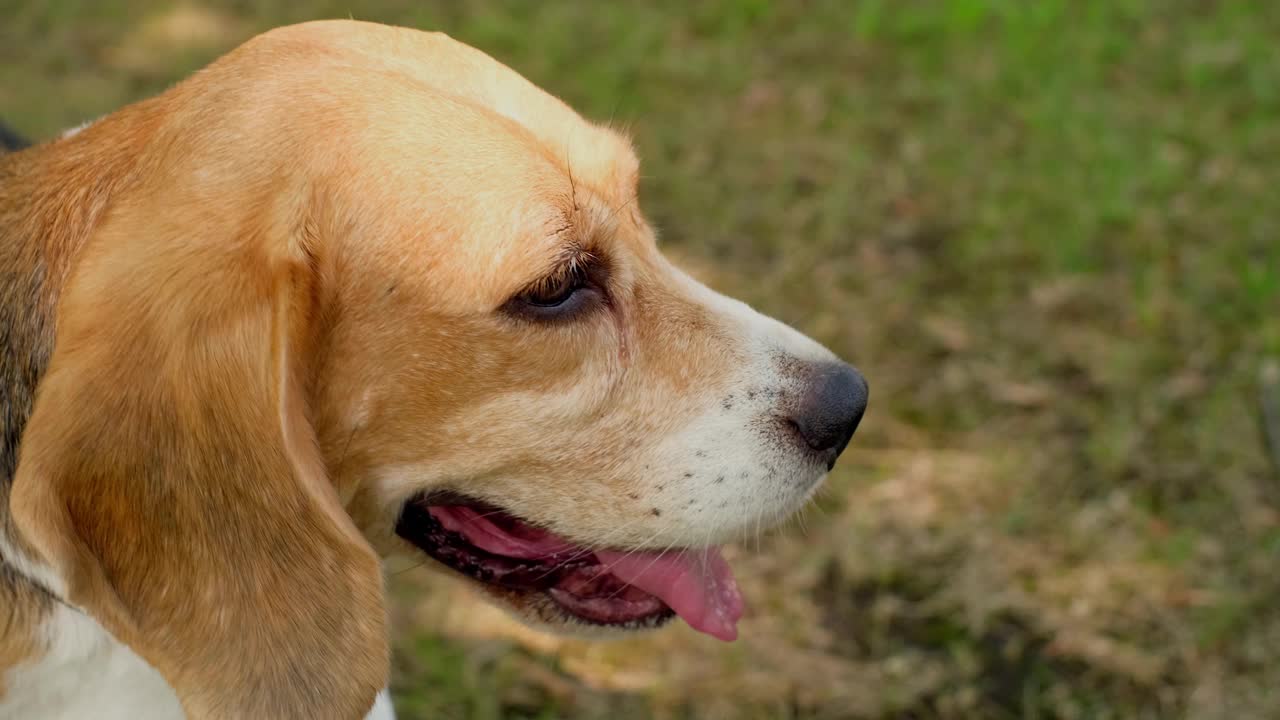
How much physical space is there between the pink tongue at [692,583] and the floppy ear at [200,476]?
72 centimetres

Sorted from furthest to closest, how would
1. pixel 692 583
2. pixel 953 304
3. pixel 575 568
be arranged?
pixel 953 304, pixel 692 583, pixel 575 568

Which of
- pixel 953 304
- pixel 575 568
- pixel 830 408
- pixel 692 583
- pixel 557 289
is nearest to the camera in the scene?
pixel 557 289

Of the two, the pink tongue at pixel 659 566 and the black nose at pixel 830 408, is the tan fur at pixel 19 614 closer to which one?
the pink tongue at pixel 659 566

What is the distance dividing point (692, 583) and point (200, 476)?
47.0 inches

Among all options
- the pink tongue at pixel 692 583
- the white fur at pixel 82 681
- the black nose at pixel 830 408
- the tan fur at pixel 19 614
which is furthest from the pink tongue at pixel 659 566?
the tan fur at pixel 19 614

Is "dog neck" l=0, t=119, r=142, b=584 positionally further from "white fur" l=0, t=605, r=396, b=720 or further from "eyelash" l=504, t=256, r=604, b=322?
"eyelash" l=504, t=256, r=604, b=322

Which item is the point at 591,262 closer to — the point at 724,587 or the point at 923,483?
the point at 724,587

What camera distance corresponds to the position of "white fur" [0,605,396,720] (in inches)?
92.4

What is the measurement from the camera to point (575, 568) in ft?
9.30

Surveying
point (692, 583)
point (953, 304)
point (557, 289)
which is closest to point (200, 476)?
point (557, 289)

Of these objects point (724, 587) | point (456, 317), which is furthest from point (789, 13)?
point (456, 317)

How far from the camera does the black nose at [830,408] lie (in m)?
2.67

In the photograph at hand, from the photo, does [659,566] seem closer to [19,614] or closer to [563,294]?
[563,294]

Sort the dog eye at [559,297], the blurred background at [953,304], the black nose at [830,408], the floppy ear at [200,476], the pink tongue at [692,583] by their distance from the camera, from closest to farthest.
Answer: the floppy ear at [200,476]
the dog eye at [559,297]
the black nose at [830,408]
the pink tongue at [692,583]
the blurred background at [953,304]
